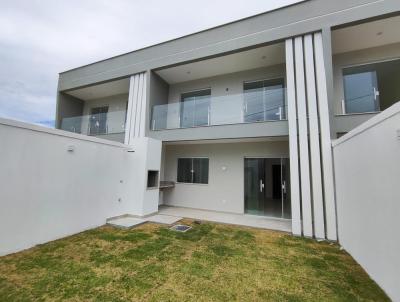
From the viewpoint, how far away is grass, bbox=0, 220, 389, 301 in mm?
2752

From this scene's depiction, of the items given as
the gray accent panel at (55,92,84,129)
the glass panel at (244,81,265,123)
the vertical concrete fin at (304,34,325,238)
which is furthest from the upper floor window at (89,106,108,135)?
the vertical concrete fin at (304,34,325,238)

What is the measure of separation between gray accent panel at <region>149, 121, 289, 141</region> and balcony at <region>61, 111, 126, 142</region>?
6.71ft

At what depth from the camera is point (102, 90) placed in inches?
428

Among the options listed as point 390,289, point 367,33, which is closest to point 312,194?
point 390,289

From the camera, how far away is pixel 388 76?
22.4ft

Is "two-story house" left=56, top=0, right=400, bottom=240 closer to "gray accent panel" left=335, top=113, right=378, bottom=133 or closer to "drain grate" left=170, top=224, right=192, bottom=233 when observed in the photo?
"gray accent panel" left=335, top=113, right=378, bottom=133

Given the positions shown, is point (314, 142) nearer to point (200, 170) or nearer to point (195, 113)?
point (195, 113)

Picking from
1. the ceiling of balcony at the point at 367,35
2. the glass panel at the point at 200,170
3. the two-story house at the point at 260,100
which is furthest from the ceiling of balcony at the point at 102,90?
the ceiling of balcony at the point at 367,35

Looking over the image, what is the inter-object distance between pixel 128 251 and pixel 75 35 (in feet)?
32.6

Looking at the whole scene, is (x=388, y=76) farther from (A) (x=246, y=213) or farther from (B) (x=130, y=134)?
(B) (x=130, y=134)

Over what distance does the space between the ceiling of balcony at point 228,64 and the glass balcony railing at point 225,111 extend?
1652 mm

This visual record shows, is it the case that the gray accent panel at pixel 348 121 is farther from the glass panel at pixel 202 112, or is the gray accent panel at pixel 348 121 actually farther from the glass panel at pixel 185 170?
the glass panel at pixel 185 170

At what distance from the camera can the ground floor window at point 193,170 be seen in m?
8.96

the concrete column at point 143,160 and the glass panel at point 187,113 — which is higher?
the glass panel at point 187,113
